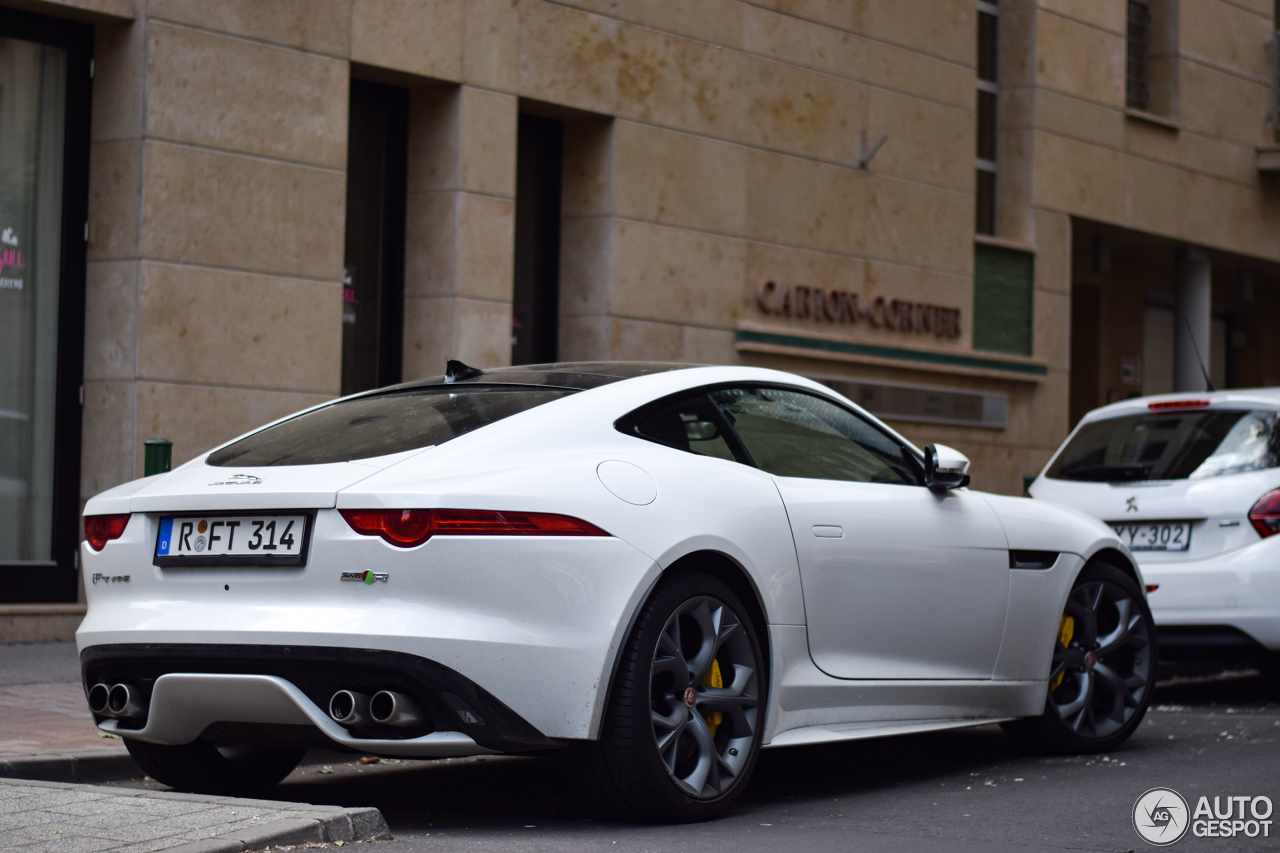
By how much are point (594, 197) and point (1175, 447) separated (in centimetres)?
633

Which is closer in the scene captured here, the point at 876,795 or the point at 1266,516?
the point at 876,795

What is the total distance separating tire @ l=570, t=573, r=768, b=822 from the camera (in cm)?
476

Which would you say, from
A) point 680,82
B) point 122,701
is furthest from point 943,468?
A: point 680,82

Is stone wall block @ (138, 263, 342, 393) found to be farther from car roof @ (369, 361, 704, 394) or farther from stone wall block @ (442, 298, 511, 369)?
car roof @ (369, 361, 704, 394)

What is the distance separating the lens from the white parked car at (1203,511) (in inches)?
321

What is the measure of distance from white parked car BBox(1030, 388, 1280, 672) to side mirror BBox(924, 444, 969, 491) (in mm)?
2583

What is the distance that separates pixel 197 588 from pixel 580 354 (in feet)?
29.5

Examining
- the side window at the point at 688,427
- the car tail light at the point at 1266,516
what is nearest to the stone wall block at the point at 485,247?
the car tail light at the point at 1266,516

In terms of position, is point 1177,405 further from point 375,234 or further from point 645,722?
point 375,234

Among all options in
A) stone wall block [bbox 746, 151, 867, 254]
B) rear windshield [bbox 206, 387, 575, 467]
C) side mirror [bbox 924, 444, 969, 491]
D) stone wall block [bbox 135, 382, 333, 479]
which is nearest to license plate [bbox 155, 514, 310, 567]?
rear windshield [bbox 206, 387, 575, 467]

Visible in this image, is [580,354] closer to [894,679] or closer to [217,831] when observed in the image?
[894,679]

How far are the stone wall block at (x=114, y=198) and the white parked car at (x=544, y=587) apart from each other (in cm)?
564

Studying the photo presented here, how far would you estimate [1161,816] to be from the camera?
5203 mm

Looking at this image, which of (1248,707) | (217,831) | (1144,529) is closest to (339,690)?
(217,831)
